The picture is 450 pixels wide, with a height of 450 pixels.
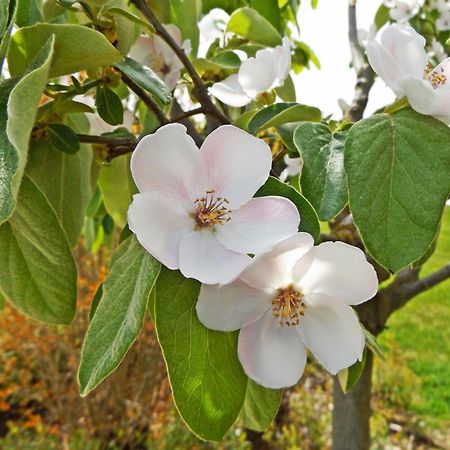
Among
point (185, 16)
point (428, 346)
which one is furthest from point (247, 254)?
point (428, 346)

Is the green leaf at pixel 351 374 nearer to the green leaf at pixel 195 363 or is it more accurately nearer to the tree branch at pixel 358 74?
the green leaf at pixel 195 363

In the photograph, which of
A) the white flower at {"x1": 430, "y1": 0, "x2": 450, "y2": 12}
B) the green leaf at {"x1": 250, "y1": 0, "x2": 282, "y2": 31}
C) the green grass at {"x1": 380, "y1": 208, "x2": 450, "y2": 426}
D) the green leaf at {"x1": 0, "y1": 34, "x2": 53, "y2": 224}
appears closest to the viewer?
the green leaf at {"x1": 0, "y1": 34, "x2": 53, "y2": 224}

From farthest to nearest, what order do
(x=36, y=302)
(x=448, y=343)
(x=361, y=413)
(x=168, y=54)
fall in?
1. (x=448, y=343)
2. (x=361, y=413)
3. (x=168, y=54)
4. (x=36, y=302)

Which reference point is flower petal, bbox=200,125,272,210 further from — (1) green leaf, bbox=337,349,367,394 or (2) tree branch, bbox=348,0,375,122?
(2) tree branch, bbox=348,0,375,122

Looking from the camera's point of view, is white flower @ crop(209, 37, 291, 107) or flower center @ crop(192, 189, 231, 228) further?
white flower @ crop(209, 37, 291, 107)

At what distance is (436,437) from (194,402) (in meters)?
2.56

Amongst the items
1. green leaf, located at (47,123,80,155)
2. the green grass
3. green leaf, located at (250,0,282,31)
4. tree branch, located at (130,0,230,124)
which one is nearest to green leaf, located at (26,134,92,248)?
green leaf, located at (47,123,80,155)

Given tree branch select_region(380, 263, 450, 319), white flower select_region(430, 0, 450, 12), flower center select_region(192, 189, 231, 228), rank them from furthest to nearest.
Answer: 1. white flower select_region(430, 0, 450, 12)
2. tree branch select_region(380, 263, 450, 319)
3. flower center select_region(192, 189, 231, 228)

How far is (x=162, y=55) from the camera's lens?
68 centimetres

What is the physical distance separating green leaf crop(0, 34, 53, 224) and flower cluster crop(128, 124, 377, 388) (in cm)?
7

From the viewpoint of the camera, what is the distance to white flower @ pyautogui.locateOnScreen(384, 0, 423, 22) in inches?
57.2

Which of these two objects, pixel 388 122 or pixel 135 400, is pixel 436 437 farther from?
pixel 388 122

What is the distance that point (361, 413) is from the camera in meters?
1.22

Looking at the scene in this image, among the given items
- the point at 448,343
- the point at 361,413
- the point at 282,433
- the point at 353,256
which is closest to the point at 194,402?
the point at 353,256
